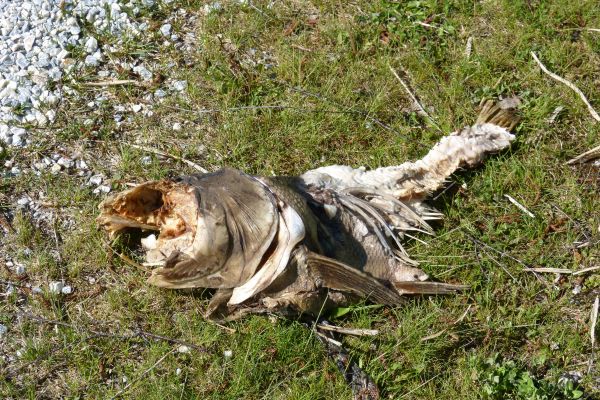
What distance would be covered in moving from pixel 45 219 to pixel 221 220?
1.18 meters

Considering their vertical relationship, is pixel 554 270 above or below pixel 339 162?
below

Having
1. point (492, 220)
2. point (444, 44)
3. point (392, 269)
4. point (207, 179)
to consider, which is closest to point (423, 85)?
point (444, 44)

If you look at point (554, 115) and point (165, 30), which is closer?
point (554, 115)

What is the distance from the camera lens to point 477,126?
4.71 meters

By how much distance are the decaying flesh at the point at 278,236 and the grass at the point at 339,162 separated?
0.41 ft

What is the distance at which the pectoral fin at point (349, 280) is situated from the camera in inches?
149

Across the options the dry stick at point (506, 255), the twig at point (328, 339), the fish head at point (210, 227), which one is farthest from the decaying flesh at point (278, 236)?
the dry stick at point (506, 255)

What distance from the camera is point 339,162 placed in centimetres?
466

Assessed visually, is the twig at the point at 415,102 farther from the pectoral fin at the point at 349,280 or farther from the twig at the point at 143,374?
the twig at the point at 143,374

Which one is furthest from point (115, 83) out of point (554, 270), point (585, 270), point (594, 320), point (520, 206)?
point (594, 320)

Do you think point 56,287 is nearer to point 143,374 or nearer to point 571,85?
point 143,374

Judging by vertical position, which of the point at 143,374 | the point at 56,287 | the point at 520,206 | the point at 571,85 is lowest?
the point at 143,374

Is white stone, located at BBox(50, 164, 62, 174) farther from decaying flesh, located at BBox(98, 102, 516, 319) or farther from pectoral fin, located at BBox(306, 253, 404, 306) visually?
pectoral fin, located at BBox(306, 253, 404, 306)

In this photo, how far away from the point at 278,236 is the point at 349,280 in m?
0.41
